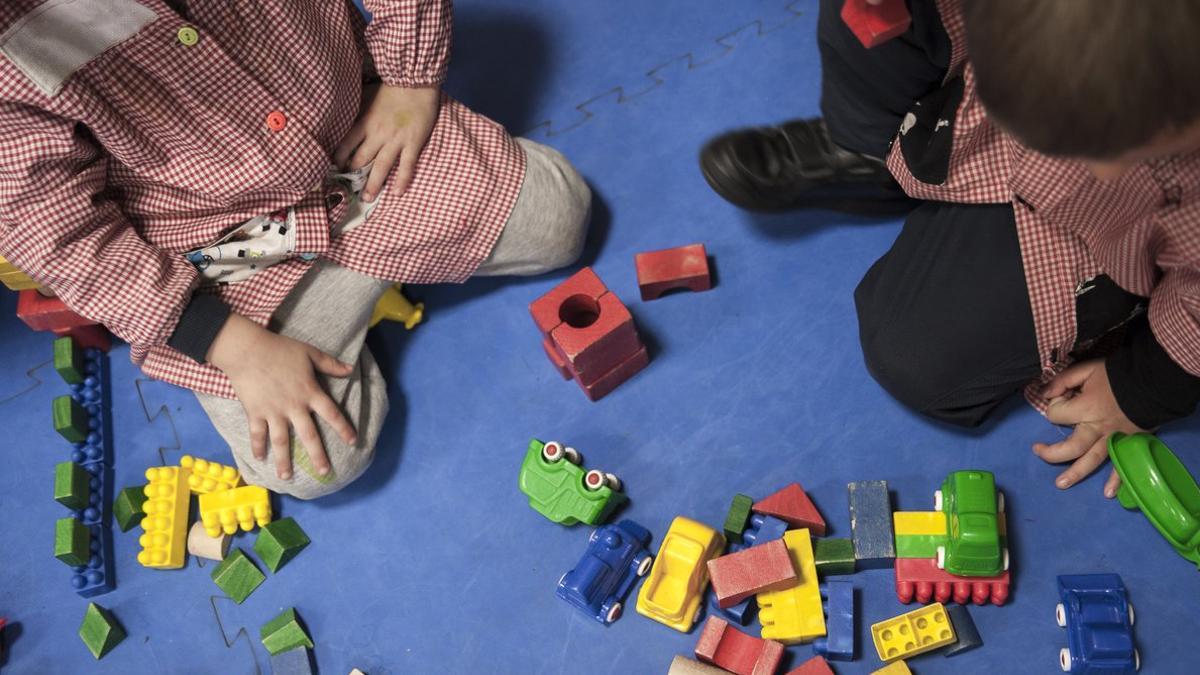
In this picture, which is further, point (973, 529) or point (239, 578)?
point (239, 578)

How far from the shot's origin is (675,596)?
0.88 metres

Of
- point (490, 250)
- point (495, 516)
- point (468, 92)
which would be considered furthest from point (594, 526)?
point (468, 92)

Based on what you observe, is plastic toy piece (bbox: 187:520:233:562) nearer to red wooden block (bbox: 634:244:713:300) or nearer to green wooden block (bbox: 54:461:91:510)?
green wooden block (bbox: 54:461:91:510)

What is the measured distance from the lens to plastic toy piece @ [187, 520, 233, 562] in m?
1.00

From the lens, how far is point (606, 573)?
909 mm

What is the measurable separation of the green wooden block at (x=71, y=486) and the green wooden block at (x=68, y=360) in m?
0.10

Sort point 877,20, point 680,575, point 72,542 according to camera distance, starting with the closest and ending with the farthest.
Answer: point 877,20
point 680,575
point 72,542

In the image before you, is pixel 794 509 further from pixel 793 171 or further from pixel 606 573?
pixel 793 171

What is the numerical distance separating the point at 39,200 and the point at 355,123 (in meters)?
0.31

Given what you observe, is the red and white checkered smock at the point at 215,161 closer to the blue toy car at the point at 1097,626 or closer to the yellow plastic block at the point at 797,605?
the yellow plastic block at the point at 797,605

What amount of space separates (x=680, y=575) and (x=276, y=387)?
43 centimetres

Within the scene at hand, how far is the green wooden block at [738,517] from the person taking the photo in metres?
0.92

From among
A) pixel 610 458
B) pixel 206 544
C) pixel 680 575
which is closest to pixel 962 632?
pixel 680 575

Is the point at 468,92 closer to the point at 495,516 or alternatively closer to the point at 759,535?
the point at 495,516
